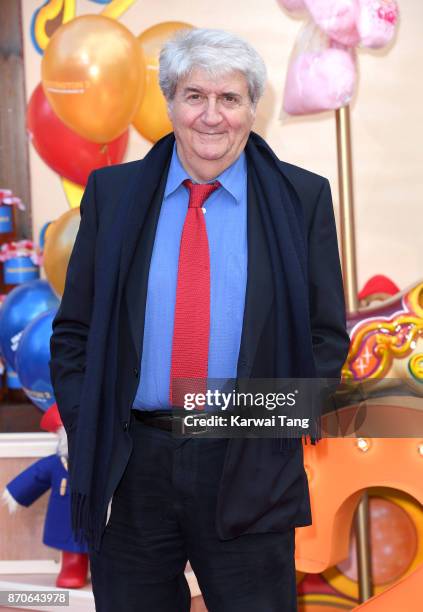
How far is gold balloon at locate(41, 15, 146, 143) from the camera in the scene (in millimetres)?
2121

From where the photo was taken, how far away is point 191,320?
1251 millimetres

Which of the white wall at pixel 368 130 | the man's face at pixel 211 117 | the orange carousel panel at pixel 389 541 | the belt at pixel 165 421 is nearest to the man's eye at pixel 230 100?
the man's face at pixel 211 117

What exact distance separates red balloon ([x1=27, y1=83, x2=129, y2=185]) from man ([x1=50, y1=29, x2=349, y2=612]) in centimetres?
114

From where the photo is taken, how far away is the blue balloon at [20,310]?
2.55 metres

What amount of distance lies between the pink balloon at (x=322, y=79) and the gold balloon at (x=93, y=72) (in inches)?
16.1

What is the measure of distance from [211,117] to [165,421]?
0.45 meters

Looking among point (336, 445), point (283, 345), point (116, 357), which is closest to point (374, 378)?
point (336, 445)

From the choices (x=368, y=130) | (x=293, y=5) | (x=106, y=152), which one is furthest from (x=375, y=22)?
(x=368, y=130)

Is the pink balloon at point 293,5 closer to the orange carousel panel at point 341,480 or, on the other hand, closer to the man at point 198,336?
the man at point 198,336

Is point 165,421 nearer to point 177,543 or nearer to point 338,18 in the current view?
point 177,543

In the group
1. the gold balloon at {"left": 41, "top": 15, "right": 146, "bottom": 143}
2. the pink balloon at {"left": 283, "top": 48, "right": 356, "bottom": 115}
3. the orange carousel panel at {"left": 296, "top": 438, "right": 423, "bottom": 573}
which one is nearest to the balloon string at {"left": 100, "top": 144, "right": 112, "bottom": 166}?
the gold balloon at {"left": 41, "top": 15, "right": 146, "bottom": 143}

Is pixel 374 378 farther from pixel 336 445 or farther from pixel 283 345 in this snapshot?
pixel 283 345

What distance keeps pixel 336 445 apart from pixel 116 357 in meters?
0.83

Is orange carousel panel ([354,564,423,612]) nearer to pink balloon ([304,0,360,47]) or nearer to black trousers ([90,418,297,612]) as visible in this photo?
black trousers ([90,418,297,612])
